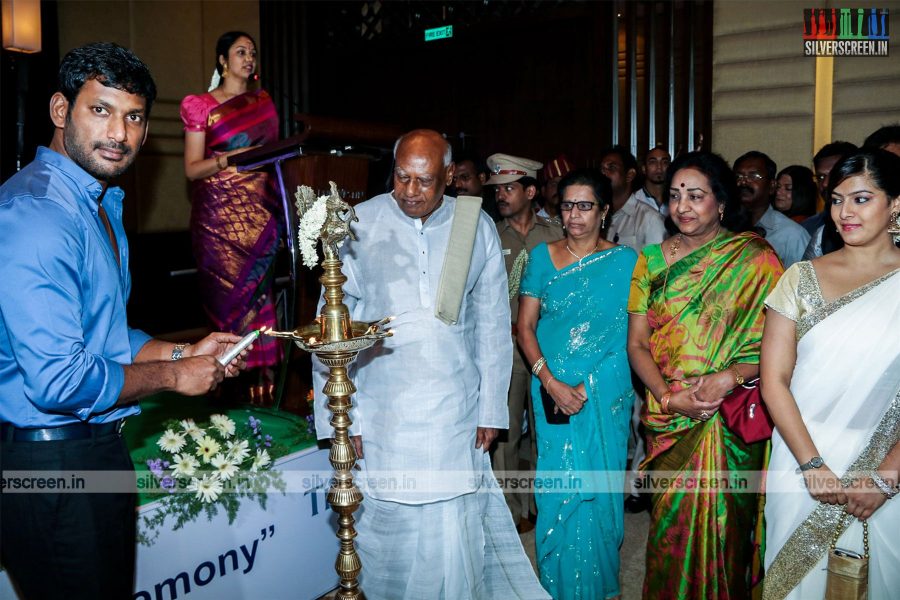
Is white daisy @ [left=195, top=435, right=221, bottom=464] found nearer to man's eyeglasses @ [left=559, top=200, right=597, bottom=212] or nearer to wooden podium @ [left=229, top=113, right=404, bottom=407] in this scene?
wooden podium @ [left=229, top=113, right=404, bottom=407]

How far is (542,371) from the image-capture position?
111 inches

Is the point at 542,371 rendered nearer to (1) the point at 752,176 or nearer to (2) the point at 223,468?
(2) the point at 223,468

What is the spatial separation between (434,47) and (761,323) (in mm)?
5618

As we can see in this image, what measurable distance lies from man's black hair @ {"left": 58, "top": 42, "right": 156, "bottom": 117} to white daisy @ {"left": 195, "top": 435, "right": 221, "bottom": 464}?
1.41m

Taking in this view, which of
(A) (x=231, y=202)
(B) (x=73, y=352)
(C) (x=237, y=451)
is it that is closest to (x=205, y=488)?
(C) (x=237, y=451)

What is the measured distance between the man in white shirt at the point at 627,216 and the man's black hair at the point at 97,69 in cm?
282

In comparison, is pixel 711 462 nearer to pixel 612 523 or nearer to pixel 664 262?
pixel 612 523

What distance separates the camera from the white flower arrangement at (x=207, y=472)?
2.38 metres

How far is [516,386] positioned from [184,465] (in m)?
1.60

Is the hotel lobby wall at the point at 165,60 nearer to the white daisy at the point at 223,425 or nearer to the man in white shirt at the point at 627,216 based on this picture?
the man in white shirt at the point at 627,216

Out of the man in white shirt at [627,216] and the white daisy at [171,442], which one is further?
the man in white shirt at [627,216]

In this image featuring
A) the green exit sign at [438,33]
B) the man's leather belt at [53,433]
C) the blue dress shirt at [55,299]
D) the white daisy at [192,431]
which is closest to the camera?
the blue dress shirt at [55,299]

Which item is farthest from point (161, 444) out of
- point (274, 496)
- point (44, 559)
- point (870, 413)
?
point (870, 413)
